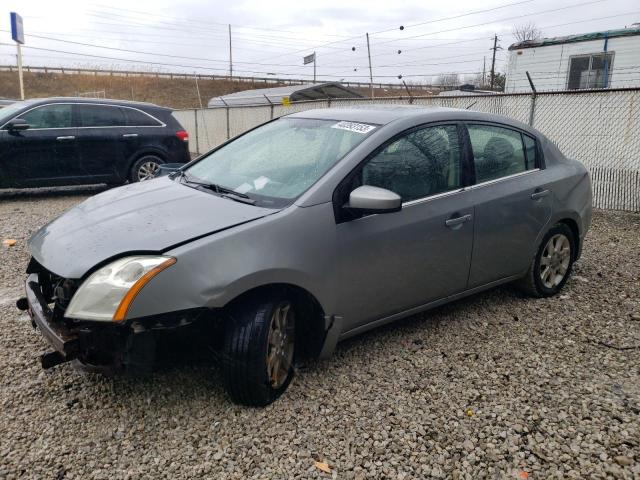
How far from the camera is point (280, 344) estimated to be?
111 inches

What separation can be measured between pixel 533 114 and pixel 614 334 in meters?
5.20

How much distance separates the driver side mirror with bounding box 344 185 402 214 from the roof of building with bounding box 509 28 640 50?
14.3 meters

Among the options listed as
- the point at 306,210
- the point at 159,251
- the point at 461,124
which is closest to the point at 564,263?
the point at 461,124

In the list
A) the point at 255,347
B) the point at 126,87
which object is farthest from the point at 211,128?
the point at 126,87

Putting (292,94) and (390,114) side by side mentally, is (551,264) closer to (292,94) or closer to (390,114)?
(390,114)

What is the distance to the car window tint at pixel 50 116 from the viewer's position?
26.2 ft

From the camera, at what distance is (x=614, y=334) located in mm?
3779

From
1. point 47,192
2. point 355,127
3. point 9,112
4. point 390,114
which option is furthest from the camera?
point 47,192

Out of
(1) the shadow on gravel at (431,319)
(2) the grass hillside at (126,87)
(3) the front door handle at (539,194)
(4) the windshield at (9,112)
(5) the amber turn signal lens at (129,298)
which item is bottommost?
(1) the shadow on gravel at (431,319)

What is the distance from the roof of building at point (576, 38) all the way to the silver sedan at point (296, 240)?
12469 millimetres

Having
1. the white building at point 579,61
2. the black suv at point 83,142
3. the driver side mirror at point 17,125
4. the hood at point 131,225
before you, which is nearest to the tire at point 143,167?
the black suv at point 83,142

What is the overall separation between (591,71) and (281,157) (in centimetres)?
1468

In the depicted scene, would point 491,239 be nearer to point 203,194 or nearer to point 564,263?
point 564,263

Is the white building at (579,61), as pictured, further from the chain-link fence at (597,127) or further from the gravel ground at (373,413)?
the gravel ground at (373,413)
